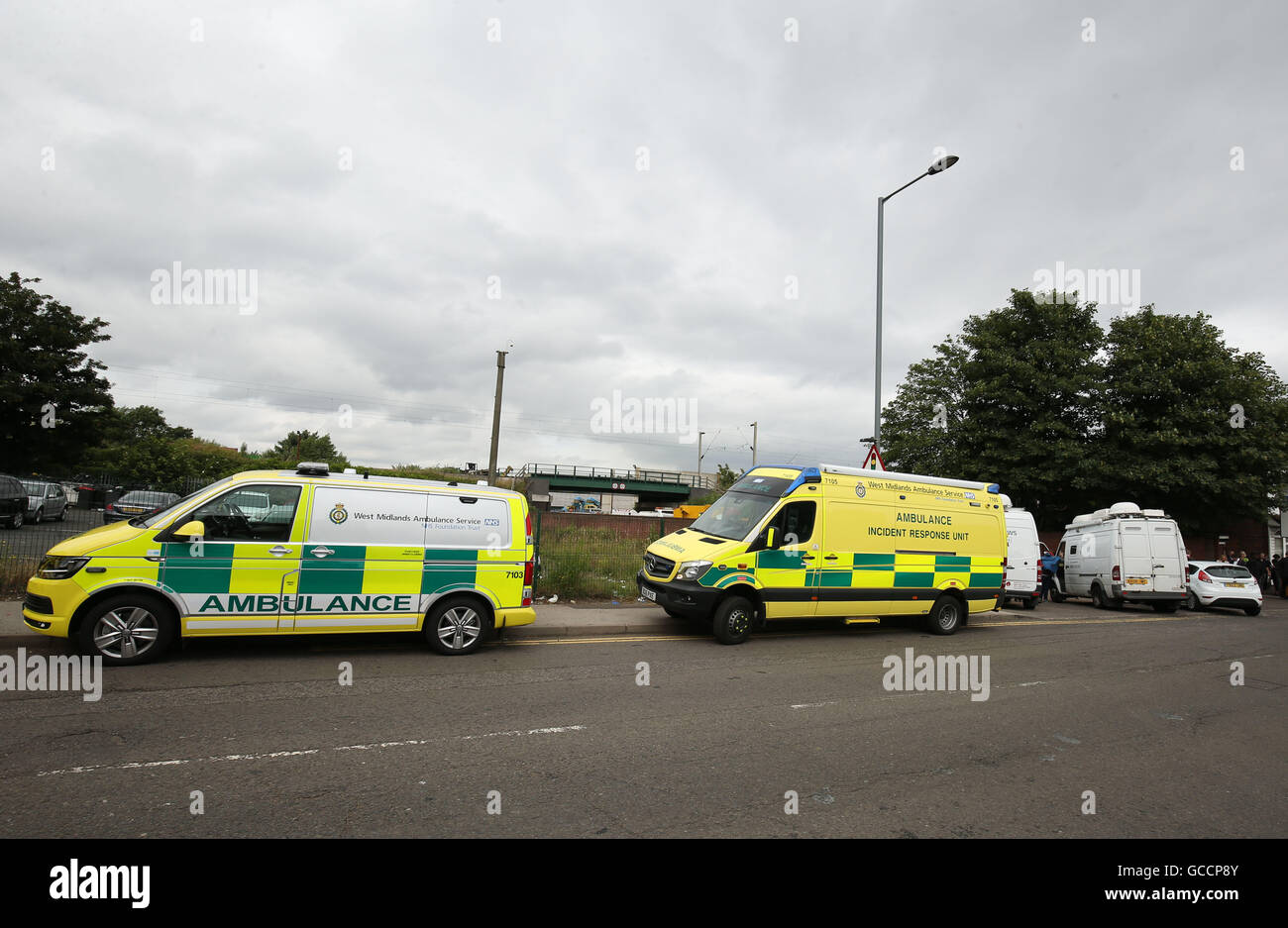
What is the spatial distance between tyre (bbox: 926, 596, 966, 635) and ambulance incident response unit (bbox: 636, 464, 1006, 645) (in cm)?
2

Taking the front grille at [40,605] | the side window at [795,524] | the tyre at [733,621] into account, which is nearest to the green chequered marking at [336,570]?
the front grille at [40,605]

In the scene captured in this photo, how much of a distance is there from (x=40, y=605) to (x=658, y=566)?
703 cm

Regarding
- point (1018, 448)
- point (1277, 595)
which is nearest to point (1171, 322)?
point (1018, 448)

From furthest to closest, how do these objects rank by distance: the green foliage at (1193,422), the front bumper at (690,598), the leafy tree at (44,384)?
the leafy tree at (44,384)
the green foliage at (1193,422)
the front bumper at (690,598)

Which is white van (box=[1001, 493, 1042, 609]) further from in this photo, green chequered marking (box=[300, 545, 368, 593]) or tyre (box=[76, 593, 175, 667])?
tyre (box=[76, 593, 175, 667])

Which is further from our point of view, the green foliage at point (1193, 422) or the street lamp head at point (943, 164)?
the green foliage at point (1193, 422)

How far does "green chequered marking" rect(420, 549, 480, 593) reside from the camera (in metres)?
7.84

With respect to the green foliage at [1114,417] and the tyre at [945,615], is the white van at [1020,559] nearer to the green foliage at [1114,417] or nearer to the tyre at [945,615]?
the tyre at [945,615]

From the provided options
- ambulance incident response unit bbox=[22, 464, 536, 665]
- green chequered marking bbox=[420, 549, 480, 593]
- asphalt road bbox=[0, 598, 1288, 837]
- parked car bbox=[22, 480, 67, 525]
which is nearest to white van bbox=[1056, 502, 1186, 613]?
asphalt road bbox=[0, 598, 1288, 837]

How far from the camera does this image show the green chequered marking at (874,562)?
34.7ft

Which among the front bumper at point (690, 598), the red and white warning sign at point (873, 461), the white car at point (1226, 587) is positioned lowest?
the white car at point (1226, 587)

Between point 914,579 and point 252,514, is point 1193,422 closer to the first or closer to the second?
point 914,579

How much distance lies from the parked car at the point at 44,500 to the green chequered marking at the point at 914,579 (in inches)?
1023

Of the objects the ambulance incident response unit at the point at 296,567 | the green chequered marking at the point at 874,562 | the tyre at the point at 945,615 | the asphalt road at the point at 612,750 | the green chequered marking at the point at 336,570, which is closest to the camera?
the asphalt road at the point at 612,750
